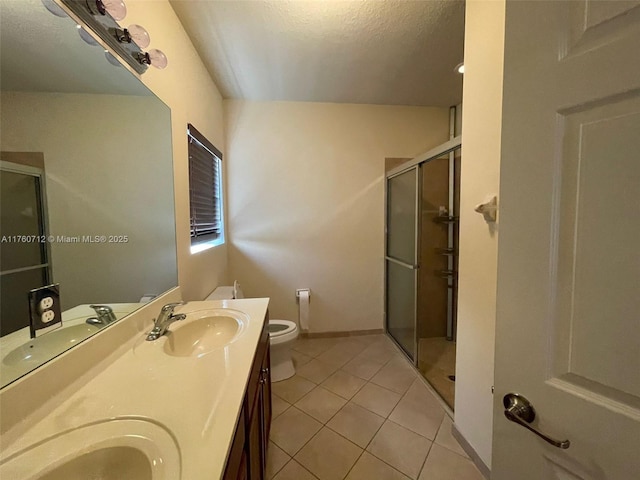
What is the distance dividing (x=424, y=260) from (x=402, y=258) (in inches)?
13.7

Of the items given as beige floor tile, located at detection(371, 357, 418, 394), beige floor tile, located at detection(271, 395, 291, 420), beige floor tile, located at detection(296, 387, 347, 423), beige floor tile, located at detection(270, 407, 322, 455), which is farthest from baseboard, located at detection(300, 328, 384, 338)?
beige floor tile, located at detection(270, 407, 322, 455)

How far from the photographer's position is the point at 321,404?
5.88 ft

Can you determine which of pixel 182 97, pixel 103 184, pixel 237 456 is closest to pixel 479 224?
pixel 237 456

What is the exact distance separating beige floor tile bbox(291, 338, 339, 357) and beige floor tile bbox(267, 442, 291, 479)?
3.40 ft

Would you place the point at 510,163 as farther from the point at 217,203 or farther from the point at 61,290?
the point at 217,203

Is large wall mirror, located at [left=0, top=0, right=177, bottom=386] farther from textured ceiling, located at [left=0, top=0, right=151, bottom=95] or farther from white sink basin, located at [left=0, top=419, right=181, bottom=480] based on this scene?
white sink basin, located at [left=0, top=419, right=181, bottom=480]

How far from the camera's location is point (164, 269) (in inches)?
53.9

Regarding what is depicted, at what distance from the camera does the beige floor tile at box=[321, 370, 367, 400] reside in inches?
75.7

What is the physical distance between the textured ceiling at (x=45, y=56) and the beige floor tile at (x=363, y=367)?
2397 mm

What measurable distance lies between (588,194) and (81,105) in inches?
58.3

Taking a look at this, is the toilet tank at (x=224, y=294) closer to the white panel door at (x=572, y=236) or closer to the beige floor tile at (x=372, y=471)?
the beige floor tile at (x=372, y=471)

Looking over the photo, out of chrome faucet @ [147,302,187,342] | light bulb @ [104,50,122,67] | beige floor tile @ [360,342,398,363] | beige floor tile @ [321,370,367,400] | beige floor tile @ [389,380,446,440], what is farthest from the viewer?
beige floor tile @ [360,342,398,363]

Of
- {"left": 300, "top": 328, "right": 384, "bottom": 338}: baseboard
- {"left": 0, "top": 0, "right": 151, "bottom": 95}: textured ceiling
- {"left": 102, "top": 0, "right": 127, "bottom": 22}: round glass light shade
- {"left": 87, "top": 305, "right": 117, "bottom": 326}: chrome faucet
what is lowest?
{"left": 300, "top": 328, "right": 384, "bottom": 338}: baseboard

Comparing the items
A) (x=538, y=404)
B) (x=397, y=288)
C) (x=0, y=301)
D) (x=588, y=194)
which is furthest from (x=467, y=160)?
(x=0, y=301)
